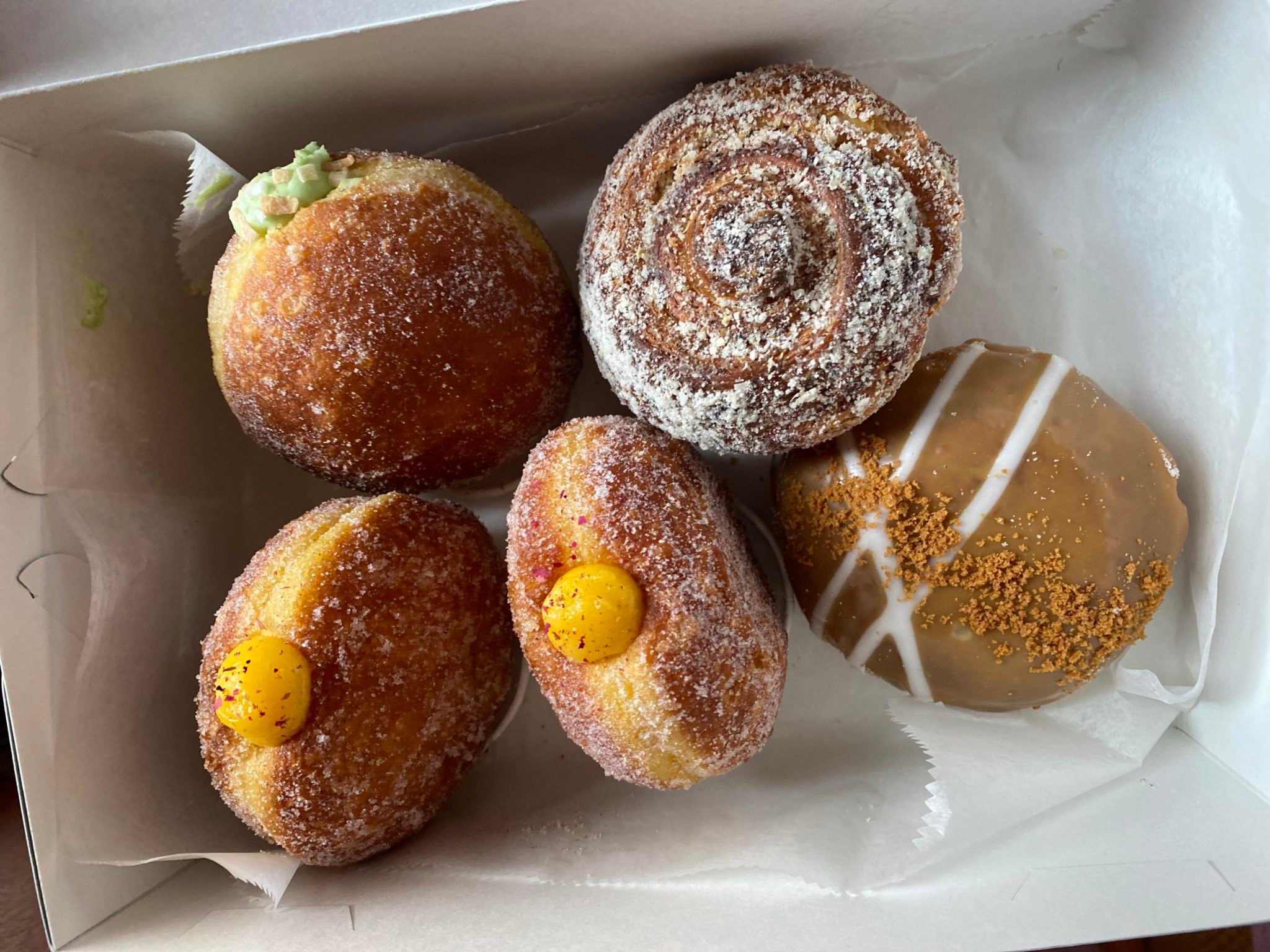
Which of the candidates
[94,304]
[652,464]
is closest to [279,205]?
[94,304]

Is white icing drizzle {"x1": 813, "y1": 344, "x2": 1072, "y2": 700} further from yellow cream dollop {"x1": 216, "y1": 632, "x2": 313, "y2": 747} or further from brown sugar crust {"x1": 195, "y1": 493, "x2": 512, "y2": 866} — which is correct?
yellow cream dollop {"x1": 216, "y1": 632, "x2": 313, "y2": 747}

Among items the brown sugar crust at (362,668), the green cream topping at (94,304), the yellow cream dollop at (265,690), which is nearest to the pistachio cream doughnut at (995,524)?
the brown sugar crust at (362,668)

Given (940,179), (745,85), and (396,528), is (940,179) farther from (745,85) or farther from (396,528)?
(396,528)

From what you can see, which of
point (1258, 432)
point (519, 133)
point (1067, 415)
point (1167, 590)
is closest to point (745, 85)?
point (519, 133)

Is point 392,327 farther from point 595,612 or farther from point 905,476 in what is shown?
point 905,476

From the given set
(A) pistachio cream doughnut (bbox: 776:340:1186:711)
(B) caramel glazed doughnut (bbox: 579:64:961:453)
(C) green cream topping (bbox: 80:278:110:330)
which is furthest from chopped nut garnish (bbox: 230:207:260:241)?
(A) pistachio cream doughnut (bbox: 776:340:1186:711)

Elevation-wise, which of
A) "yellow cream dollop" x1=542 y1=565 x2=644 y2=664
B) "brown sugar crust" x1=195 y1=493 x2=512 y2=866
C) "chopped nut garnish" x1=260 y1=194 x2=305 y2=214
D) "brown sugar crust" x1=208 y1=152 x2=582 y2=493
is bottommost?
"brown sugar crust" x1=195 y1=493 x2=512 y2=866
